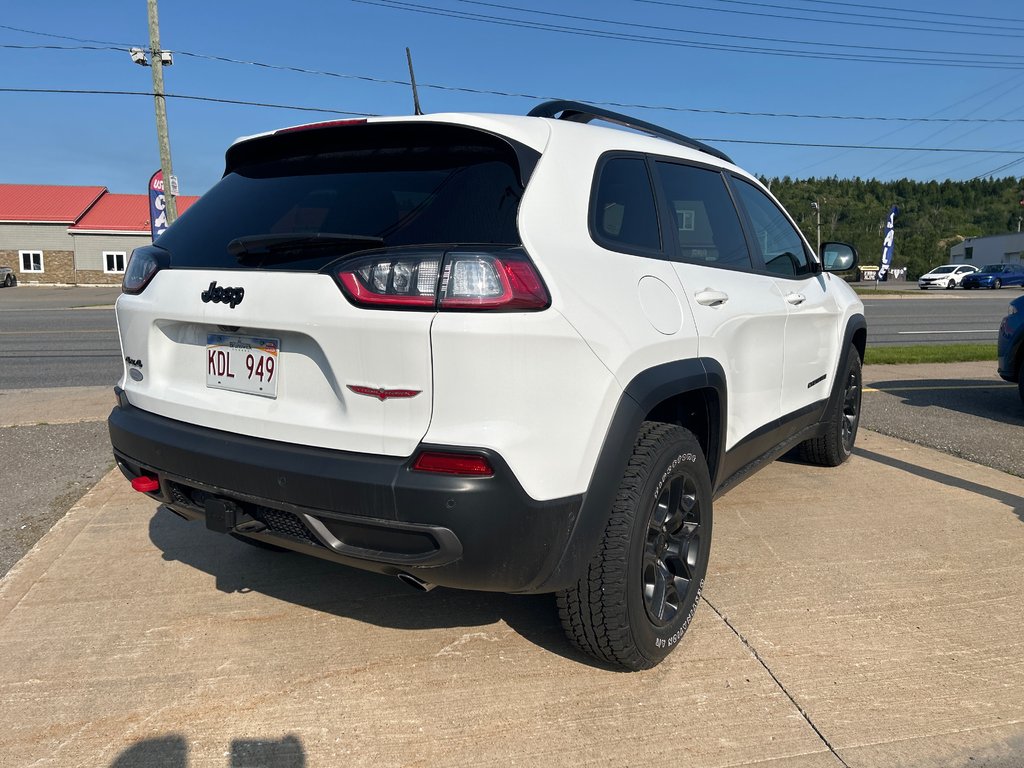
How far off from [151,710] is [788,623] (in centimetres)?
230

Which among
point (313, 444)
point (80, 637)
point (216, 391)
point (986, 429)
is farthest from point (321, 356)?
point (986, 429)

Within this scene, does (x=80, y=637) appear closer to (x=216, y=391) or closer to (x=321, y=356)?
(x=216, y=391)

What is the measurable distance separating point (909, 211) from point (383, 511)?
471 ft

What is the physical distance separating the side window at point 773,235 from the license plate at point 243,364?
97.9 inches

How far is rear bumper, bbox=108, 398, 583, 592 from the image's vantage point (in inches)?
81.9

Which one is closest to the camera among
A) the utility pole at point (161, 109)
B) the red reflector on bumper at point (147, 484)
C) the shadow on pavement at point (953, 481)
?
the red reflector on bumper at point (147, 484)

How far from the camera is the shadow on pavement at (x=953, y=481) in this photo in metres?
4.46

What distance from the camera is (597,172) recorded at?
260cm

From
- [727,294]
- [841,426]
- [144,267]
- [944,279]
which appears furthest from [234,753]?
[944,279]

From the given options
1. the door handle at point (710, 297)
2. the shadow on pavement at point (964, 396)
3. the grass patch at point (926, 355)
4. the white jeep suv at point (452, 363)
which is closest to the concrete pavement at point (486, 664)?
the white jeep suv at point (452, 363)

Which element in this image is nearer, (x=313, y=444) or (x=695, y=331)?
(x=313, y=444)

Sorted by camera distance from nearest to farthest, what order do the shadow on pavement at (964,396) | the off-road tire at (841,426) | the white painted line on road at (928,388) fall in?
1. the off-road tire at (841,426)
2. the shadow on pavement at (964,396)
3. the white painted line on road at (928,388)

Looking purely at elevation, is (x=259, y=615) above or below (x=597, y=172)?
below

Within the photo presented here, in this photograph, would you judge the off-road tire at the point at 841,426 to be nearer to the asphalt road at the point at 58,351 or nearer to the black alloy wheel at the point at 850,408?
the black alloy wheel at the point at 850,408
